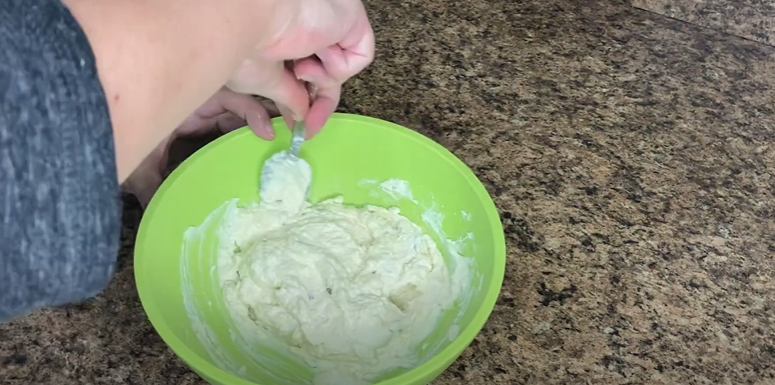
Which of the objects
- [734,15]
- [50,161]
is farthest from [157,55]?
[734,15]

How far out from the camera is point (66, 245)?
17.0 inches

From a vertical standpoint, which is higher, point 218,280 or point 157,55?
point 157,55

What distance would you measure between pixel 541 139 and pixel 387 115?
0.65ft

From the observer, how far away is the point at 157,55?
0.47 m

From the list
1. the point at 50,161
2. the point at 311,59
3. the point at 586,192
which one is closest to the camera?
the point at 50,161

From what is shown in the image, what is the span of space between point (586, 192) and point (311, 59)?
36cm

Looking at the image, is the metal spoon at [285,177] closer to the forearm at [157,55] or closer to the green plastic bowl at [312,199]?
the green plastic bowl at [312,199]

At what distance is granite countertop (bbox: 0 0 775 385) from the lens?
0.72m

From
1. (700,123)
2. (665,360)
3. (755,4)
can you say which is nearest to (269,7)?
(665,360)

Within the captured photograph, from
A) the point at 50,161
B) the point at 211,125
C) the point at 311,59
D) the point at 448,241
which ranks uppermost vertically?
the point at 50,161

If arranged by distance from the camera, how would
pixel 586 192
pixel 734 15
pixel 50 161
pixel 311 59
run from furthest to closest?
pixel 734 15 < pixel 586 192 < pixel 311 59 < pixel 50 161

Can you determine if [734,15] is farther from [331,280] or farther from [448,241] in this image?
[331,280]

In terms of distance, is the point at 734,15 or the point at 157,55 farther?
the point at 734,15

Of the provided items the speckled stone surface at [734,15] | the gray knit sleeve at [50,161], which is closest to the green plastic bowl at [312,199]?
the gray knit sleeve at [50,161]
